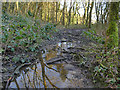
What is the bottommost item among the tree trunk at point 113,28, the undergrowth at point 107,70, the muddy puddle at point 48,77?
the muddy puddle at point 48,77

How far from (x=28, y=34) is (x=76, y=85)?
419 centimetres

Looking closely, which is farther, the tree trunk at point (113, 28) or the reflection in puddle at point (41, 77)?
the tree trunk at point (113, 28)

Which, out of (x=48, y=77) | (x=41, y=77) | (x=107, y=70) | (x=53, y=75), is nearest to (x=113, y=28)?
(x=107, y=70)

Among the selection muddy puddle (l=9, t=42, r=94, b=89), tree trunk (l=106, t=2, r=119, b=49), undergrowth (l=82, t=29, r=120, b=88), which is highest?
tree trunk (l=106, t=2, r=119, b=49)

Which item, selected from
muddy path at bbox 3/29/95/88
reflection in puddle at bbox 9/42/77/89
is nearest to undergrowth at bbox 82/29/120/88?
muddy path at bbox 3/29/95/88

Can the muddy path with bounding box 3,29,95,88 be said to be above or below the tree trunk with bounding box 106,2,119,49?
below

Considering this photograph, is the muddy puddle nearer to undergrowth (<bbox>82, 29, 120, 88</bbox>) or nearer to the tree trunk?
undergrowth (<bbox>82, 29, 120, 88</bbox>)

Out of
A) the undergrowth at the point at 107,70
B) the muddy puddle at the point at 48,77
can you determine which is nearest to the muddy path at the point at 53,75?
the muddy puddle at the point at 48,77

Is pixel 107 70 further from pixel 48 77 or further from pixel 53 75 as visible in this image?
pixel 48 77

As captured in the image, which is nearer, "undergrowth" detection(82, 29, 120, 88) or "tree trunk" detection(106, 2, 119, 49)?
"undergrowth" detection(82, 29, 120, 88)

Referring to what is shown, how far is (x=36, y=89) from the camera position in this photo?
284 cm

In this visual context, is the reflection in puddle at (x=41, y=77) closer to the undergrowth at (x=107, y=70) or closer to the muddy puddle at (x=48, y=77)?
the muddy puddle at (x=48, y=77)

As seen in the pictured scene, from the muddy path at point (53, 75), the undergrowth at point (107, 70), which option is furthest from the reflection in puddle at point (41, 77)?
the undergrowth at point (107, 70)

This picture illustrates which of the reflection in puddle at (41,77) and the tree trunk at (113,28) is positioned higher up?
the tree trunk at (113,28)
